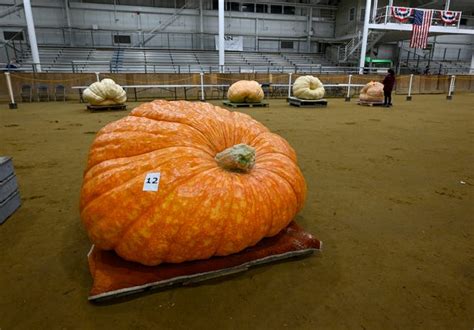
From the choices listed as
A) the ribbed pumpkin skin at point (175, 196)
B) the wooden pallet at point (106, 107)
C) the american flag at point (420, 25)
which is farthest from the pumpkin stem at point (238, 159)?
the american flag at point (420, 25)

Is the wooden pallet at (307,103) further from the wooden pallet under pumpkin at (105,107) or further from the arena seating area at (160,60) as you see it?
the arena seating area at (160,60)

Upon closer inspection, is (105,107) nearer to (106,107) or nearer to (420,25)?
(106,107)

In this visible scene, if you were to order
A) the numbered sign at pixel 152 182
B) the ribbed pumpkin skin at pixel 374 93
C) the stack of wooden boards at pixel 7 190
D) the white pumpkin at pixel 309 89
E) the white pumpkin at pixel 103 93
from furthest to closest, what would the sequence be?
the ribbed pumpkin skin at pixel 374 93 < the white pumpkin at pixel 309 89 < the white pumpkin at pixel 103 93 < the stack of wooden boards at pixel 7 190 < the numbered sign at pixel 152 182

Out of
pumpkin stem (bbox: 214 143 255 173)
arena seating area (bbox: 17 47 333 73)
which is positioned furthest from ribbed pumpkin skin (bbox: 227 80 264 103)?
arena seating area (bbox: 17 47 333 73)

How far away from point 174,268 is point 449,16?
27.4 meters

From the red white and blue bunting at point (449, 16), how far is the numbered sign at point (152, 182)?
87.8 feet

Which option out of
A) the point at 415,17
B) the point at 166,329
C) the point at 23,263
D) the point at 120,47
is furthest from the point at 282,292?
the point at 120,47

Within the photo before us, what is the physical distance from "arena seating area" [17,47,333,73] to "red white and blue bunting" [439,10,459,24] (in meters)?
8.29

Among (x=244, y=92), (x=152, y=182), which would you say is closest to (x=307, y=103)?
(x=244, y=92)

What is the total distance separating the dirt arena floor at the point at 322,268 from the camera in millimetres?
1495

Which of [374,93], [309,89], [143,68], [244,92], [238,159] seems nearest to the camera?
[238,159]

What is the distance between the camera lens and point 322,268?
6.21ft

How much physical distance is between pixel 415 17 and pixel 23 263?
24.4 metres

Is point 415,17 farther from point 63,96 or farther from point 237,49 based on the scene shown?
point 63,96
